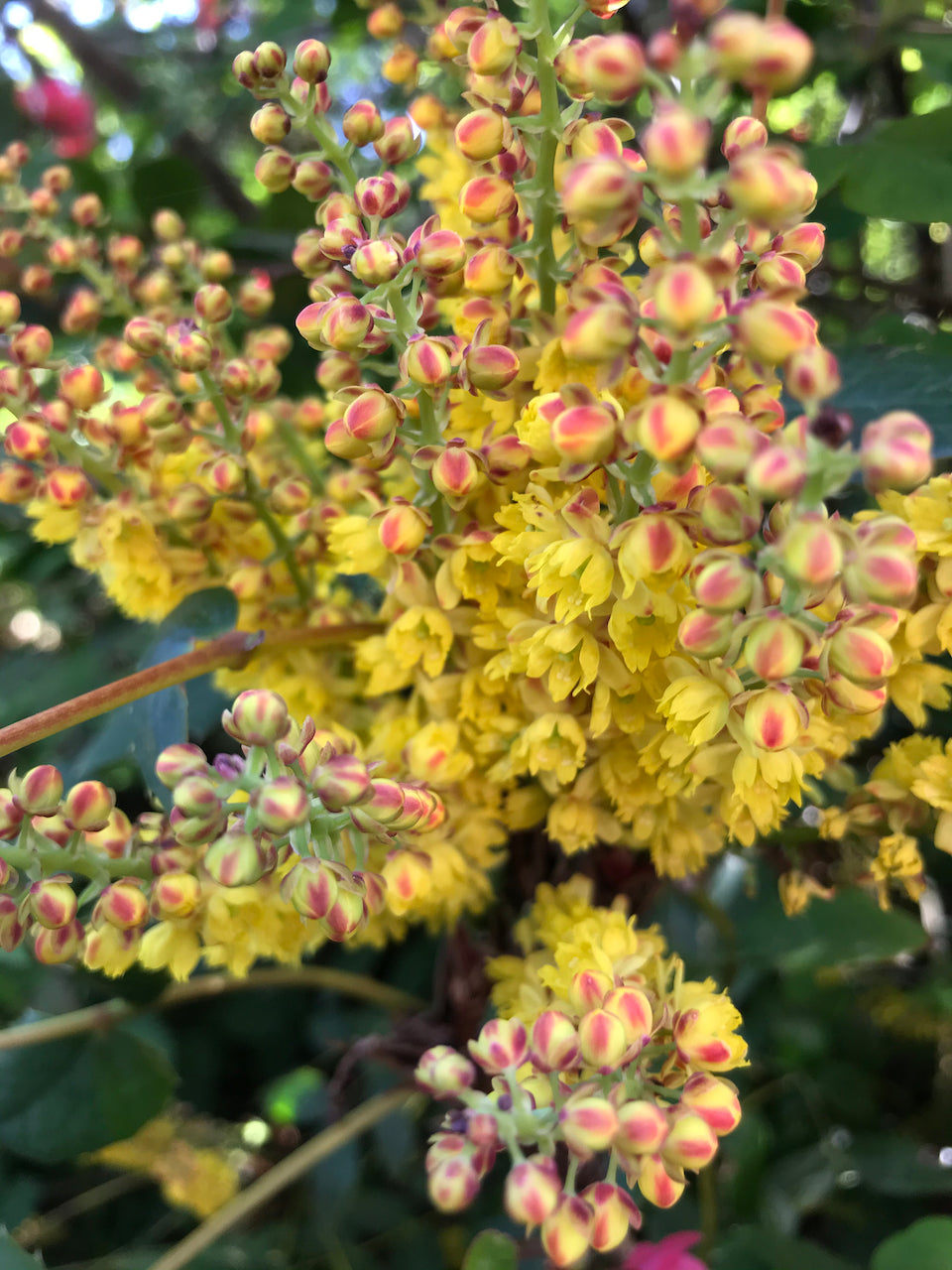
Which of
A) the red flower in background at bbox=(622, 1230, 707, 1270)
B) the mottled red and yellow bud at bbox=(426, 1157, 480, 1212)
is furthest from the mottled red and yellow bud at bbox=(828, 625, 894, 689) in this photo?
the red flower in background at bbox=(622, 1230, 707, 1270)

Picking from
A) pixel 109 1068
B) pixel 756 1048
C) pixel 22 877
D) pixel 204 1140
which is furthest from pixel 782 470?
pixel 204 1140

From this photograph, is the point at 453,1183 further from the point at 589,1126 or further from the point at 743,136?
the point at 743,136

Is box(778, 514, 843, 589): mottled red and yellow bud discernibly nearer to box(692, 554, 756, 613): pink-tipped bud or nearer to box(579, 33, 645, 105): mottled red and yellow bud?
box(692, 554, 756, 613): pink-tipped bud

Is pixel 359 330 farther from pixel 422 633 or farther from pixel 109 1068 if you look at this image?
pixel 109 1068

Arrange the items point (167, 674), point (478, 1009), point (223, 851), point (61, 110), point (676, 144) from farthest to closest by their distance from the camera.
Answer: point (61, 110), point (478, 1009), point (167, 674), point (223, 851), point (676, 144)

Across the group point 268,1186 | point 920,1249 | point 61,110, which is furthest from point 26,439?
point 61,110
